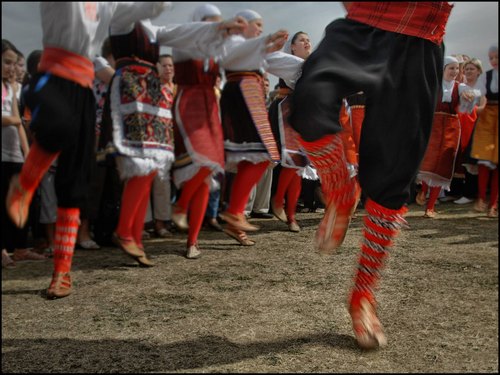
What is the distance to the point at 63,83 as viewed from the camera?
790 mm

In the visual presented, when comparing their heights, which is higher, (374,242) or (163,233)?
(374,242)

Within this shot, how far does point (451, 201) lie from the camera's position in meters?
0.88

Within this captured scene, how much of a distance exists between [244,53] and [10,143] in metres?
0.54

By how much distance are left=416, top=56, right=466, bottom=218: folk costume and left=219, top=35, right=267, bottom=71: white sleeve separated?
0.37m

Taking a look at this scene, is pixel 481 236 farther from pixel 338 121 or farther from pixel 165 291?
pixel 165 291

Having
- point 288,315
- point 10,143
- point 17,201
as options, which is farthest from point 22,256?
point 288,315

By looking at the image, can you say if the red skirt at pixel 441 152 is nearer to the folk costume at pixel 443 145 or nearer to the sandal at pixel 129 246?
the folk costume at pixel 443 145

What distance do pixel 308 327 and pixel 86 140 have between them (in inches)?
21.1

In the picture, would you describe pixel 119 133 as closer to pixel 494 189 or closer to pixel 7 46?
pixel 7 46

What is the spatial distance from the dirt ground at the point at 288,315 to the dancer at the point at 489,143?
31 mm

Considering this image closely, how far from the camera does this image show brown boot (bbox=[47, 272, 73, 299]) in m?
1.14

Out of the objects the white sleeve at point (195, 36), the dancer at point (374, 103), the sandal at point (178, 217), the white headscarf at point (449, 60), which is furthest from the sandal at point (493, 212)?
the sandal at point (178, 217)

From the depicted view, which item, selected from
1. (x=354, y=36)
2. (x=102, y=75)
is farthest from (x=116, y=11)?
(x=102, y=75)

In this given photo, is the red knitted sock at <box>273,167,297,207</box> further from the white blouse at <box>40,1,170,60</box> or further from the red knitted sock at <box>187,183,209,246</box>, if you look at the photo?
the red knitted sock at <box>187,183,209,246</box>
